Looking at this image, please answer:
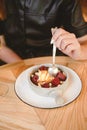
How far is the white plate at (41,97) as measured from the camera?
0.79 m

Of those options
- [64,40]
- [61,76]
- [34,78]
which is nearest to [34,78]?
[34,78]

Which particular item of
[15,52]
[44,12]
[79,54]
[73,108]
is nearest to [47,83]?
[73,108]

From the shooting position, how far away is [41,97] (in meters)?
0.82

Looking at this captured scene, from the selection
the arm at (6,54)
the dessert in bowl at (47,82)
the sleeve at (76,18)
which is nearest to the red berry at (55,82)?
the dessert in bowl at (47,82)

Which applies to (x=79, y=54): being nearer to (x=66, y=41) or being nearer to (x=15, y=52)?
(x=66, y=41)

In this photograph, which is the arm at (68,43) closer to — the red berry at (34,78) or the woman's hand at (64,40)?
the woman's hand at (64,40)

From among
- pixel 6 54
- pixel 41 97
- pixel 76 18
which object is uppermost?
pixel 76 18

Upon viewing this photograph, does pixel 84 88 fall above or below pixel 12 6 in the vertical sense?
below

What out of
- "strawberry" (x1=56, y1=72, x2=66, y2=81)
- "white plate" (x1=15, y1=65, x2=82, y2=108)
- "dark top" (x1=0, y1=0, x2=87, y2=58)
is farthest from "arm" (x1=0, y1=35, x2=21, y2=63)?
"strawberry" (x1=56, y1=72, x2=66, y2=81)

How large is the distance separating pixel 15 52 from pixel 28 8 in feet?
1.04

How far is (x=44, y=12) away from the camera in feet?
3.76

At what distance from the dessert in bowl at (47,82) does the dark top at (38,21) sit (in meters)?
0.36

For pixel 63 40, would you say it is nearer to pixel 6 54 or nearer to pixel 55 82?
pixel 55 82

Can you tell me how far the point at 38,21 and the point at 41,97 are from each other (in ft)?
1.62
